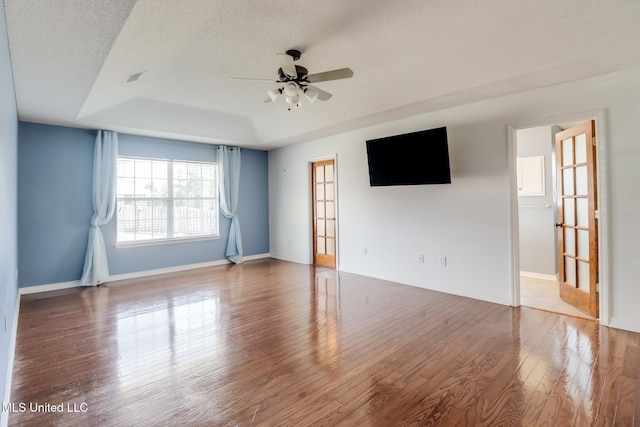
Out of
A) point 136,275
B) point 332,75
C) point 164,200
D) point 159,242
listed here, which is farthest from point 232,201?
point 332,75

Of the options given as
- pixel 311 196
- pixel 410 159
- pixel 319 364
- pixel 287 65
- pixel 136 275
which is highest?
pixel 287 65

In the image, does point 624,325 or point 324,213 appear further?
point 324,213

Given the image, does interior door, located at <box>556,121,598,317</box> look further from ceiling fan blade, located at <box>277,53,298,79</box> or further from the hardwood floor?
ceiling fan blade, located at <box>277,53,298,79</box>

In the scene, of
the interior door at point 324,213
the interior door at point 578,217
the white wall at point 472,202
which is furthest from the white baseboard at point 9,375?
the interior door at point 578,217

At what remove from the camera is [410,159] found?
4.49 m

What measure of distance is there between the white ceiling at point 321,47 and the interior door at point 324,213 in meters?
1.93

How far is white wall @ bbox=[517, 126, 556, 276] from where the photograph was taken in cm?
518

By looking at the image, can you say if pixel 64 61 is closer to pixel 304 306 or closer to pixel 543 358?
pixel 304 306

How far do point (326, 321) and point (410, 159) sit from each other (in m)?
2.50

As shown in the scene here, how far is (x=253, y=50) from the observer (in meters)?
3.21

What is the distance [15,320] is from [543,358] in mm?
5223

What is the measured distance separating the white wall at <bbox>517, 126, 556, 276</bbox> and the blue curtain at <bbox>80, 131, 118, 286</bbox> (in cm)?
688

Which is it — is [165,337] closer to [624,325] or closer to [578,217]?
[624,325]

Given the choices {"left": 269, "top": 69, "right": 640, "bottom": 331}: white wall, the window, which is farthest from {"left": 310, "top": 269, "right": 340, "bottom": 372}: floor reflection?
the window
